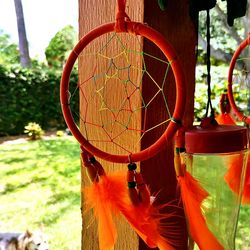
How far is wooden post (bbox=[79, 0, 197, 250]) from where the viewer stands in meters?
0.51

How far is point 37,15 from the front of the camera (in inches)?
275

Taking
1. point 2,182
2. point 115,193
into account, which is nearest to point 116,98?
point 115,193

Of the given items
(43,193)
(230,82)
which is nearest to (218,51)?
(43,193)

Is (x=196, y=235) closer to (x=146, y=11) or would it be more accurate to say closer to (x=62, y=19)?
(x=146, y=11)

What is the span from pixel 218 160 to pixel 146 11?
0.23 metres

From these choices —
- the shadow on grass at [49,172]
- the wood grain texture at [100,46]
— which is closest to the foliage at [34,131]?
the shadow on grass at [49,172]

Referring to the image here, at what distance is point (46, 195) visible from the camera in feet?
8.64

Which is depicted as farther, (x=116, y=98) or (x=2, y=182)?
(x=2, y=182)

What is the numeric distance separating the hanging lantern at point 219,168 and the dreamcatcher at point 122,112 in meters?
0.04

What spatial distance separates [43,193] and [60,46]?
18.6 ft

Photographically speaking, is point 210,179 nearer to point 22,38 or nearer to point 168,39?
point 168,39

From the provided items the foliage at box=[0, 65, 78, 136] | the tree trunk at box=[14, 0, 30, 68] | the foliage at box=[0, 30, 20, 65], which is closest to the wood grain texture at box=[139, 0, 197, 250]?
the foliage at box=[0, 65, 78, 136]

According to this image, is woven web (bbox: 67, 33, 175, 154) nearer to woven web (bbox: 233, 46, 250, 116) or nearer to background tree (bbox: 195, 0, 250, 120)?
woven web (bbox: 233, 46, 250, 116)

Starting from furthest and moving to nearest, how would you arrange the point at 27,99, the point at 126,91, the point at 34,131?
the point at 27,99 → the point at 34,131 → the point at 126,91
